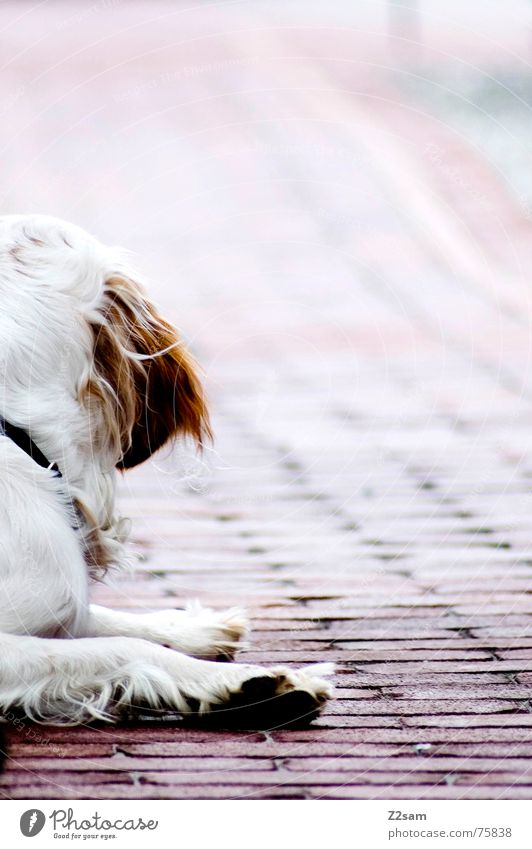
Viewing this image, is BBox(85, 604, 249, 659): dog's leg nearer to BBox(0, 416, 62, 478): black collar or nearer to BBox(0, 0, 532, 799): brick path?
BBox(0, 0, 532, 799): brick path

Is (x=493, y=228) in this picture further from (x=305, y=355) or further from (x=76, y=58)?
(x=76, y=58)

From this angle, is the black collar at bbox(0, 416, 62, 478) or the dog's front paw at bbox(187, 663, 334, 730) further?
the black collar at bbox(0, 416, 62, 478)

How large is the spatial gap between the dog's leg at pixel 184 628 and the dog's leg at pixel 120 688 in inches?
17.8

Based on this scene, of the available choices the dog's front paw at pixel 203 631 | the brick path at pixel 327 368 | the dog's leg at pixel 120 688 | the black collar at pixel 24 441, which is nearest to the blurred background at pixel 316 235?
the brick path at pixel 327 368

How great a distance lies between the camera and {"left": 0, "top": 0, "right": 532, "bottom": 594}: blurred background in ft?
14.1

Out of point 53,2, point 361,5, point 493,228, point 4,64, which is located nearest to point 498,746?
point 361,5

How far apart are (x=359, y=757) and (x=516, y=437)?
3880 millimetres

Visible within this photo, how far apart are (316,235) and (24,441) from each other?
206 inches

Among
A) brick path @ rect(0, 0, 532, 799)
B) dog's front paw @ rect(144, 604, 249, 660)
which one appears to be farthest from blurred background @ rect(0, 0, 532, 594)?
dog's front paw @ rect(144, 604, 249, 660)

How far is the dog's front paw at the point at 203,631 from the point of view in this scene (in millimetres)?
3473

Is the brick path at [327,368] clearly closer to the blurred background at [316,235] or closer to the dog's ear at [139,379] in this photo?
the blurred background at [316,235]

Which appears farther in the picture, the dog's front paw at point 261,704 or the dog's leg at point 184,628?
the dog's leg at point 184,628

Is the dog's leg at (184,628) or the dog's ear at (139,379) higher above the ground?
the dog's ear at (139,379)

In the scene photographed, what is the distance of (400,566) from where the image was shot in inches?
175
